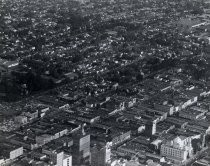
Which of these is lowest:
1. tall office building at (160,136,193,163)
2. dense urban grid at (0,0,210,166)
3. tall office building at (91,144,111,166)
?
dense urban grid at (0,0,210,166)

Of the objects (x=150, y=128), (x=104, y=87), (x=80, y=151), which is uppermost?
(x=80, y=151)

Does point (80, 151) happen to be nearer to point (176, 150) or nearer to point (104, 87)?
point (176, 150)

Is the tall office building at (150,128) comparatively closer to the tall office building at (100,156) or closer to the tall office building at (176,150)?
the tall office building at (176,150)

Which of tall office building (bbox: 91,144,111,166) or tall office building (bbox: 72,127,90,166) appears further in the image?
tall office building (bbox: 72,127,90,166)

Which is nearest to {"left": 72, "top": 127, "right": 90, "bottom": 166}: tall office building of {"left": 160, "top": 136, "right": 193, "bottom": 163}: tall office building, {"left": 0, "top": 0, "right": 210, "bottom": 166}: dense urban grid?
{"left": 0, "top": 0, "right": 210, "bottom": 166}: dense urban grid

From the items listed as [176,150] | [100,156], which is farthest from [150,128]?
[100,156]

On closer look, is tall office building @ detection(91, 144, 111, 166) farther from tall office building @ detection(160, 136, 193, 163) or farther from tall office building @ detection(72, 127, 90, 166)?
tall office building @ detection(160, 136, 193, 163)

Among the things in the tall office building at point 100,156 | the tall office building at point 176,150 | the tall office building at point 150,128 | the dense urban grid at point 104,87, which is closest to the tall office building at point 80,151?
the dense urban grid at point 104,87
